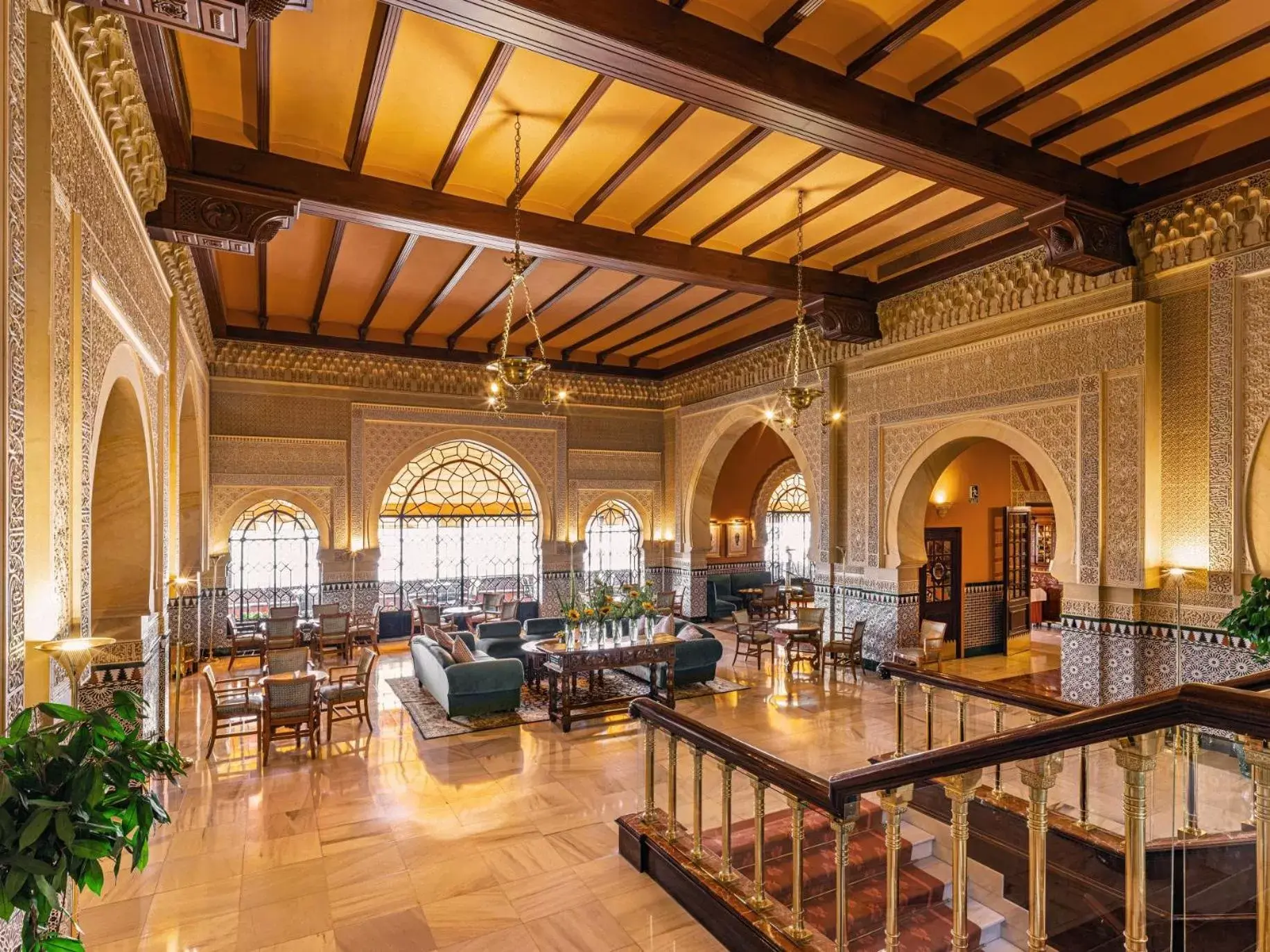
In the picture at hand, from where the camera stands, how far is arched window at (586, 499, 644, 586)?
44.1 ft

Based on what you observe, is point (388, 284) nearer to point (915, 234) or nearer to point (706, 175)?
point (706, 175)

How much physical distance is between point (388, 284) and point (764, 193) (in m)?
4.56

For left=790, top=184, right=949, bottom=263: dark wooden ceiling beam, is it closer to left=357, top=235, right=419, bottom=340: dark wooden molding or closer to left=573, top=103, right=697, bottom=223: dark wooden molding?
left=573, top=103, right=697, bottom=223: dark wooden molding

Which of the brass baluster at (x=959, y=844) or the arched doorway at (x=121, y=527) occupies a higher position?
the arched doorway at (x=121, y=527)

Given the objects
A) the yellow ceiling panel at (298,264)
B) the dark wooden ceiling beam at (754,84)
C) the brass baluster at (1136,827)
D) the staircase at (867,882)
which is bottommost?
the staircase at (867,882)

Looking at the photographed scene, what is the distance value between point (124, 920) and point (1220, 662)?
7533mm

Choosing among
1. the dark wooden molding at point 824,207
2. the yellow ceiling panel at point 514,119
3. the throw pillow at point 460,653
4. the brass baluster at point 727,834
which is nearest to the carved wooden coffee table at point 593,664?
the throw pillow at point 460,653

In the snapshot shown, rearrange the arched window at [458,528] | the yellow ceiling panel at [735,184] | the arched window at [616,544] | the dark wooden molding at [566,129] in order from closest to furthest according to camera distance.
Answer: the dark wooden molding at [566,129], the yellow ceiling panel at [735,184], the arched window at [458,528], the arched window at [616,544]

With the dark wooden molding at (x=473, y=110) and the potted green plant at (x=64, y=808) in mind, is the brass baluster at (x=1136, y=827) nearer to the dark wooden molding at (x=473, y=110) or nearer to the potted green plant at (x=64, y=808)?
the potted green plant at (x=64, y=808)

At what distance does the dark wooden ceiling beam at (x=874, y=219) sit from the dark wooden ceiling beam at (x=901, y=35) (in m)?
2.00

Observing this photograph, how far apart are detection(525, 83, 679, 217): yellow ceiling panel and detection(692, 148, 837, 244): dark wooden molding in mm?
1235

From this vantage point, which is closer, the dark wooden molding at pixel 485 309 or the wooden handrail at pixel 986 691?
the wooden handrail at pixel 986 691

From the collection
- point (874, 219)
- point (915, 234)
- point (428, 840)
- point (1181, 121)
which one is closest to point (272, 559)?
point (428, 840)

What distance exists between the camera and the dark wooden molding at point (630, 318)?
8875mm
